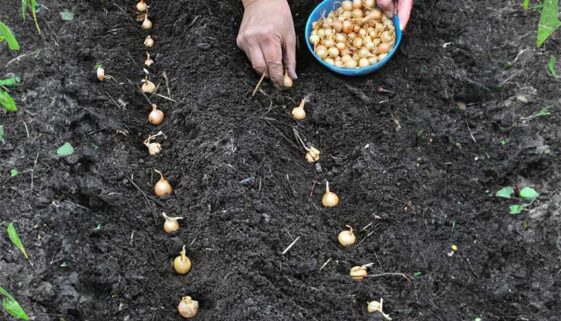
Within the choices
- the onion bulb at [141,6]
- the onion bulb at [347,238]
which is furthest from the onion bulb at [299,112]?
the onion bulb at [141,6]

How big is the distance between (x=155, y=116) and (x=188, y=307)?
76 centimetres

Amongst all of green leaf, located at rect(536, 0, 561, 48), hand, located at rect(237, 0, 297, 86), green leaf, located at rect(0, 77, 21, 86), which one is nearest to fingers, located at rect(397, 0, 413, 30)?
hand, located at rect(237, 0, 297, 86)

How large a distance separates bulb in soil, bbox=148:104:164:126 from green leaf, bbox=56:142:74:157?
303 mm

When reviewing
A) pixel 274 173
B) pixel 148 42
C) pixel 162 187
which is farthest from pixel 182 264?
pixel 148 42

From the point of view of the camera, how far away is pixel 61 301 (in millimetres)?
1520

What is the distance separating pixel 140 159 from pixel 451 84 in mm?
1172

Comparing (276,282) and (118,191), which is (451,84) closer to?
(276,282)

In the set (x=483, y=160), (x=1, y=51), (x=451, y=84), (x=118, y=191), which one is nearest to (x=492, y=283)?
(x=483, y=160)

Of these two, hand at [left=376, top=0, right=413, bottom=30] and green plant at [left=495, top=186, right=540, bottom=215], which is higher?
hand at [left=376, top=0, right=413, bottom=30]

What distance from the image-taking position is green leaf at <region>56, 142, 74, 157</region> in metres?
1.82

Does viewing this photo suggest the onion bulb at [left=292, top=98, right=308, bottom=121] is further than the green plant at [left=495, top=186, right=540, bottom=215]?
Yes

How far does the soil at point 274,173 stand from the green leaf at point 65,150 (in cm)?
3

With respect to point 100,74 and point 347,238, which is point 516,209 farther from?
point 100,74

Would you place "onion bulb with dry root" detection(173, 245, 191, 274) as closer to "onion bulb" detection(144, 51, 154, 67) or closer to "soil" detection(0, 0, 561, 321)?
"soil" detection(0, 0, 561, 321)
